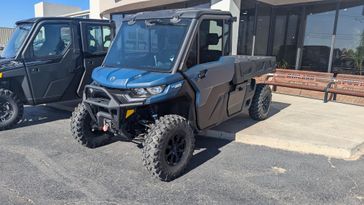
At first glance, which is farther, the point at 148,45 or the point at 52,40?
the point at 52,40

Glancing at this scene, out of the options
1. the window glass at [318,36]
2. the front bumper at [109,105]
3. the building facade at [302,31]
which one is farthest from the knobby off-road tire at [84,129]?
the window glass at [318,36]

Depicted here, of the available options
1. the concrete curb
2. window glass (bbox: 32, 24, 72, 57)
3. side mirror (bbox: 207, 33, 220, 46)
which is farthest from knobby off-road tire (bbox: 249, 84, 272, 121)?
window glass (bbox: 32, 24, 72, 57)

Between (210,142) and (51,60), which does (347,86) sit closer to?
(210,142)

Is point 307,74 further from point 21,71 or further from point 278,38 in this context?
point 21,71

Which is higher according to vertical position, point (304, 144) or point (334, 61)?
point (334, 61)

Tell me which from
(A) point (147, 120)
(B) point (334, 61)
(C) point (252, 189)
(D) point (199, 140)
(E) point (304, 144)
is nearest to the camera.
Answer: (C) point (252, 189)

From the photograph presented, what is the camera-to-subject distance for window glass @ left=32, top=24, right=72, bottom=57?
6184 mm

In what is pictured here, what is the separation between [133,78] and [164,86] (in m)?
0.42

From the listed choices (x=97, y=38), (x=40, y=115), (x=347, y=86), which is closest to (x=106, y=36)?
(x=97, y=38)

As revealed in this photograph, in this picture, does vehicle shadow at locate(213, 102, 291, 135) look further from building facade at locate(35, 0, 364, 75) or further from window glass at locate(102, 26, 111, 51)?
building facade at locate(35, 0, 364, 75)

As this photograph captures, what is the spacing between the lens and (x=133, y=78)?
3.89 meters

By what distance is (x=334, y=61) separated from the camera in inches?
435

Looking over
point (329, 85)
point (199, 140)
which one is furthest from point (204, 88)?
point (329, 85)

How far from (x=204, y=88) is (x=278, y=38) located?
9097mm
